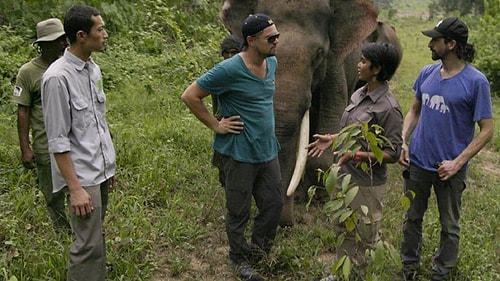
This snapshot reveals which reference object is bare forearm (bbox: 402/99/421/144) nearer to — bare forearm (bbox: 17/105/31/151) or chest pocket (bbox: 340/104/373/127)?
chest pocket (bbox: 340/104/373/127)

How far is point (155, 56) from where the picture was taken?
9.73m

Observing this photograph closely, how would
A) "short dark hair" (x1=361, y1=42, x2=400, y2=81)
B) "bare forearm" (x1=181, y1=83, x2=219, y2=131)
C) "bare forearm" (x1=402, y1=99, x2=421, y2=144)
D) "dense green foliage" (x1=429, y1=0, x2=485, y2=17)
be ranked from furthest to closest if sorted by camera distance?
"dense green foliage" (x1=429, y1=0, x2=485, y2=17), "bare forearm" (x1=402, y1=99, x2=421, y2=144), "bare forearm" (x1=181, y1=83, x2=219, y2=131), "short dark hair" (x1=361, y1=42, x2=400, y2=81)

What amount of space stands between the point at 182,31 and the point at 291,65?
7.12m

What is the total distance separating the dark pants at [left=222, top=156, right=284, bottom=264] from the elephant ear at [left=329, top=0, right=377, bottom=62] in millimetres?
1604

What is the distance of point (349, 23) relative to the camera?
209 inches

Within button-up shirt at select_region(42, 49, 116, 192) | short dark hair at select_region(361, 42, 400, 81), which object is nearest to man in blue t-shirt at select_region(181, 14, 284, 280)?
short dark hair at select_region(361, 42, 400, 81)

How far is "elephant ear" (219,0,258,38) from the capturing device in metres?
5.14

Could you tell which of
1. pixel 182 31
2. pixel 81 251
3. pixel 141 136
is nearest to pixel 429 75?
pixel 81 251

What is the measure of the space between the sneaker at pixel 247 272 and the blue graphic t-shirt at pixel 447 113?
115 cm

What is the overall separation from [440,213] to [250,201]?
1131 millimetres

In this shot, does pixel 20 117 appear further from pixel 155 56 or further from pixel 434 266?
pixel 155 56

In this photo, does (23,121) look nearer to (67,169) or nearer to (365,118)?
(67,169)

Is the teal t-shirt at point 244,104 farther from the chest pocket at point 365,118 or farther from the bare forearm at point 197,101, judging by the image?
the chest pocket at point 365,118

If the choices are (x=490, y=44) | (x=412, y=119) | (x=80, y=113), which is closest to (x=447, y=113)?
(x=412, y=119)
